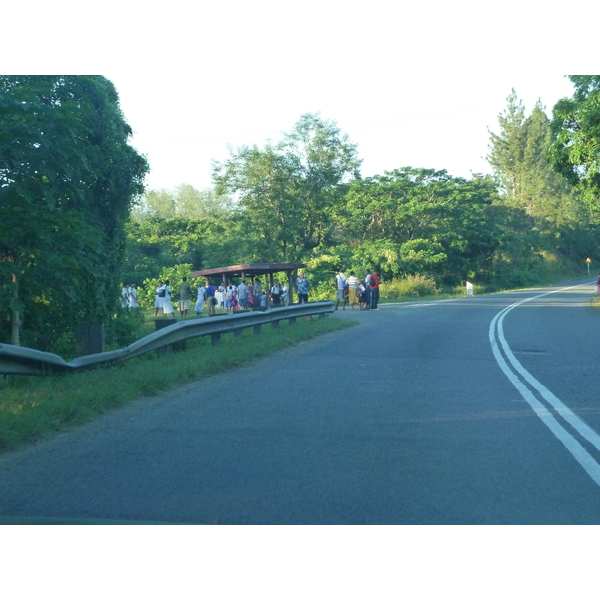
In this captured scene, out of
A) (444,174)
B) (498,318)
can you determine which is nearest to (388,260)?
(444,174)

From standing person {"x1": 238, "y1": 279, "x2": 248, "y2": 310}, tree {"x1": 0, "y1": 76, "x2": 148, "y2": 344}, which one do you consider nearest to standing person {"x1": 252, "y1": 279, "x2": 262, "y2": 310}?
standing person {"x1": 238, "y1": 279, "x2": 248, "y2": 310}

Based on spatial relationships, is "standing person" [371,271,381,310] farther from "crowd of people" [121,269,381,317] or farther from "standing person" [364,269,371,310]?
"standing person" [364,269,371,310]

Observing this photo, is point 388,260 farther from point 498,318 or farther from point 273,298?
point 498,318

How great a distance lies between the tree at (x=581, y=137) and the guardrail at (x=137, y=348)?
32.9 ft

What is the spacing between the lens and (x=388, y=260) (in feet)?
181

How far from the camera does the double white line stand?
670 cm

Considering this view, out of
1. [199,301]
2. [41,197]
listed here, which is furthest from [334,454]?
[199,301]

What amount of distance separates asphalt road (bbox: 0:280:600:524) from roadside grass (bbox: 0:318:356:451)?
0.25m

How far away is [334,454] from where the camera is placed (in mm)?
6785

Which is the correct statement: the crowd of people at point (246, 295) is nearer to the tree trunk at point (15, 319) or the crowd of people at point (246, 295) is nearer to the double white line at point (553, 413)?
the tree trunk at point (15, 319)

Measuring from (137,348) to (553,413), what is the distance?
622cm

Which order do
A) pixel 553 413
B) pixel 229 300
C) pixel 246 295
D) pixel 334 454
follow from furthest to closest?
pixel 246 295, pixel 229 300, pixel 553 413, pixel 334 454

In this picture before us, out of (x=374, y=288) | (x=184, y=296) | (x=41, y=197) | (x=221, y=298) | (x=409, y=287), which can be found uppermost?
(x=41, y=197)

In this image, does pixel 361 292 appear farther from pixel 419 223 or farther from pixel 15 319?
pixel 419 223
